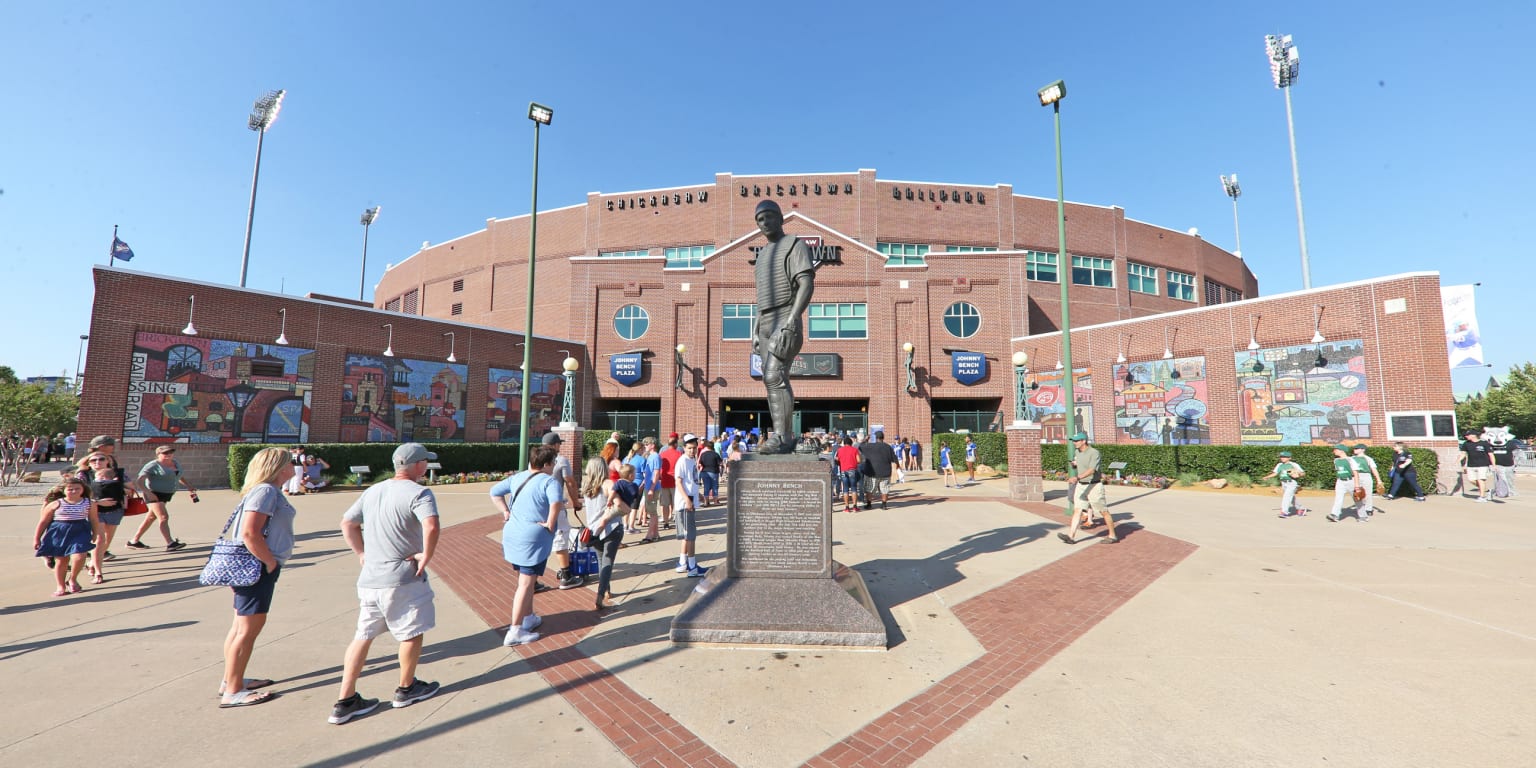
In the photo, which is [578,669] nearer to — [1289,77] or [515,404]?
[515,404]

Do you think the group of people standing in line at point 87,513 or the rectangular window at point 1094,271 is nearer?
the group of people standing in line at point 87,513

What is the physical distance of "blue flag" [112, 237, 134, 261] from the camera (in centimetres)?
1989

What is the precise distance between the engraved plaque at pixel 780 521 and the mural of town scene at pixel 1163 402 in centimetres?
2147

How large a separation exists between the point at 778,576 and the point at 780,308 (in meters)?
2.75

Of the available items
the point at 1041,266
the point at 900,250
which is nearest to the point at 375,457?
the point at 900,250

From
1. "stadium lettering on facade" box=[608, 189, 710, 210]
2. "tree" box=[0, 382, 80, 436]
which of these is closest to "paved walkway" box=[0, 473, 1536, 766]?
"tree" box=[0, 382, 80, 436]

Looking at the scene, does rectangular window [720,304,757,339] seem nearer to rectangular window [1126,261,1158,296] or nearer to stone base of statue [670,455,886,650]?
stone base of statue [670,455,886,650]

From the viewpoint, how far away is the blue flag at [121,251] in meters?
19.9

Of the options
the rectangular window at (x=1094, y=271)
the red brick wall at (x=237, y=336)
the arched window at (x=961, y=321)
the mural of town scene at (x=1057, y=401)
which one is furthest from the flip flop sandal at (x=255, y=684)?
the rectangular window at (x=1094, y=271)

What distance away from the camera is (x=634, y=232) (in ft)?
112

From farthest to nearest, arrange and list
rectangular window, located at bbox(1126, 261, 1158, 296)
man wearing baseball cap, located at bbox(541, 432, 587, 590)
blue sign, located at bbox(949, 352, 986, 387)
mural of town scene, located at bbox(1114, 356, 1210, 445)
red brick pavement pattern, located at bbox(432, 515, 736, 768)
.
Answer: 1. rectangular window, located at bbox(1126, 261, 1158, 296)
2. blue sign, located at bbox(949, 352, 986, 387)
3. mural of town scene, located at bbox(1114, 356, 1210, 445)
4. man wearing baseball cap, located at bbox(541, 432, 587, 590)
5. red brick pavement pattern, located at bbox(432, 515, 736, 768)

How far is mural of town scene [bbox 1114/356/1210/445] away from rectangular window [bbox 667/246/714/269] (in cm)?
2228

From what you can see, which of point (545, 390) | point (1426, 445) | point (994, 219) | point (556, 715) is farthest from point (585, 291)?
Answer: point (1426, 445)

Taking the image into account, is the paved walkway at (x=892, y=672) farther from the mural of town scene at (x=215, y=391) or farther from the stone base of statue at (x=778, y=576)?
the mural of town scene at (x=215, y=391)
